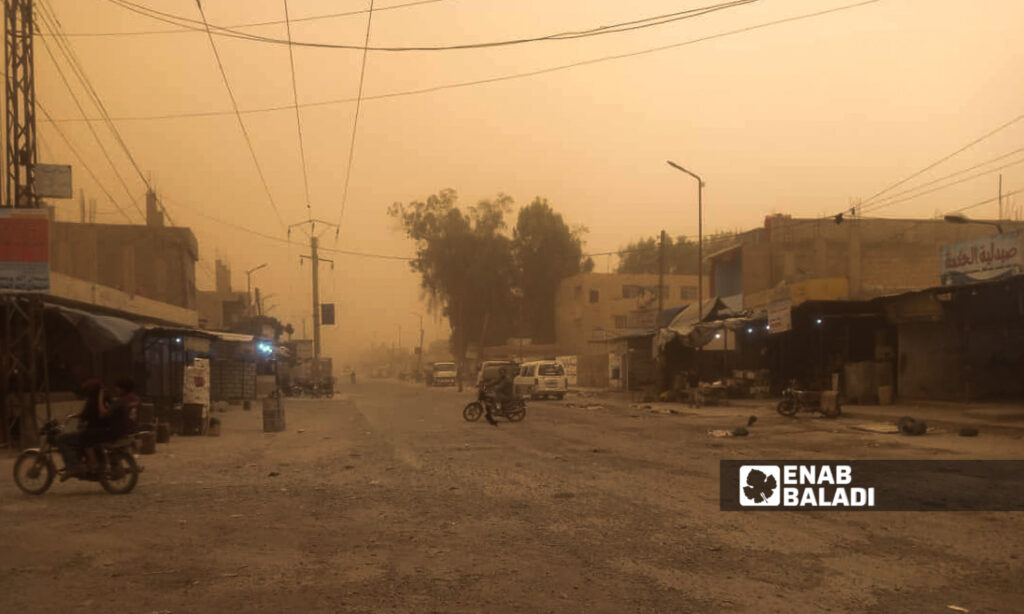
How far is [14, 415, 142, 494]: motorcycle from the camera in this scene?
37.2ft

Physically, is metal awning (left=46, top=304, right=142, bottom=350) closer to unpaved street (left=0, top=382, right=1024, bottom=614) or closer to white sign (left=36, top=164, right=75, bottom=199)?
white sign (left=36, top=164, right=75, bottom=199)

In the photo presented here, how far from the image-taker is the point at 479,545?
7.62m

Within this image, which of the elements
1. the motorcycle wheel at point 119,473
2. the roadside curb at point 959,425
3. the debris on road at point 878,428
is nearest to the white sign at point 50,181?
the motorcycle wheel at point 119,473

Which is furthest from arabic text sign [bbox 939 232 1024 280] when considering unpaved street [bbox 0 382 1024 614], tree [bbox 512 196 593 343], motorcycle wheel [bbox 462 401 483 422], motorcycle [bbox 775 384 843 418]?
tree [bbox 512 196 593 343]

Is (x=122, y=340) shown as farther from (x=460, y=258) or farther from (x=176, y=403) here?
(x=460, y=258)

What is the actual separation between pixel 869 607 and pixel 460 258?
7079 cm

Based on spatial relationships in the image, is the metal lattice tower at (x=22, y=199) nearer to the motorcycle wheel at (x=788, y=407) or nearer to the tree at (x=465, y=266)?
the motorcycle wheel at (x=788, y=407)

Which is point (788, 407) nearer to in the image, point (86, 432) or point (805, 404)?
point (805, 404)

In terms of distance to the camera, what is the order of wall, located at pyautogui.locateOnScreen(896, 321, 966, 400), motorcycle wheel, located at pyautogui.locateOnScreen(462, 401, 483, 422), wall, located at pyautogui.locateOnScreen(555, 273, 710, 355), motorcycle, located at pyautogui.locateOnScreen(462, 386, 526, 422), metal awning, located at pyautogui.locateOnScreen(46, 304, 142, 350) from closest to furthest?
1. metal awning, located at pyautogui.locateOnScreen(46, 304, 142, 350)
2. motorcycle, located at pyautogui.locateOnScreen(462, 386, 526, 422)
3. motorcycle wheel, located at pyautogui.locateOnScreen(462, 401, 483, 422)
4. wall, located at pyautogui.locateOnScreen(896, 321, 966, 400)
5. wall, located at pyautogui.locateOnScreen(555, 273, 710, 355)

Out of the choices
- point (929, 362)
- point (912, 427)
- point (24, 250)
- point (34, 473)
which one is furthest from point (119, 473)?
point (929, 362)

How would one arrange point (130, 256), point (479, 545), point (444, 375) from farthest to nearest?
point (444, 375), point (130, 256), point (479, 545)

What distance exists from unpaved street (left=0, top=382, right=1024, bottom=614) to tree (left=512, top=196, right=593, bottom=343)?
65169 millimetres

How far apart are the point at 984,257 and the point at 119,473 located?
23767mm

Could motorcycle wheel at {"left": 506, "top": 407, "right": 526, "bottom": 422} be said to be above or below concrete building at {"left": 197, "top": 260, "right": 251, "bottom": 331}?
below
